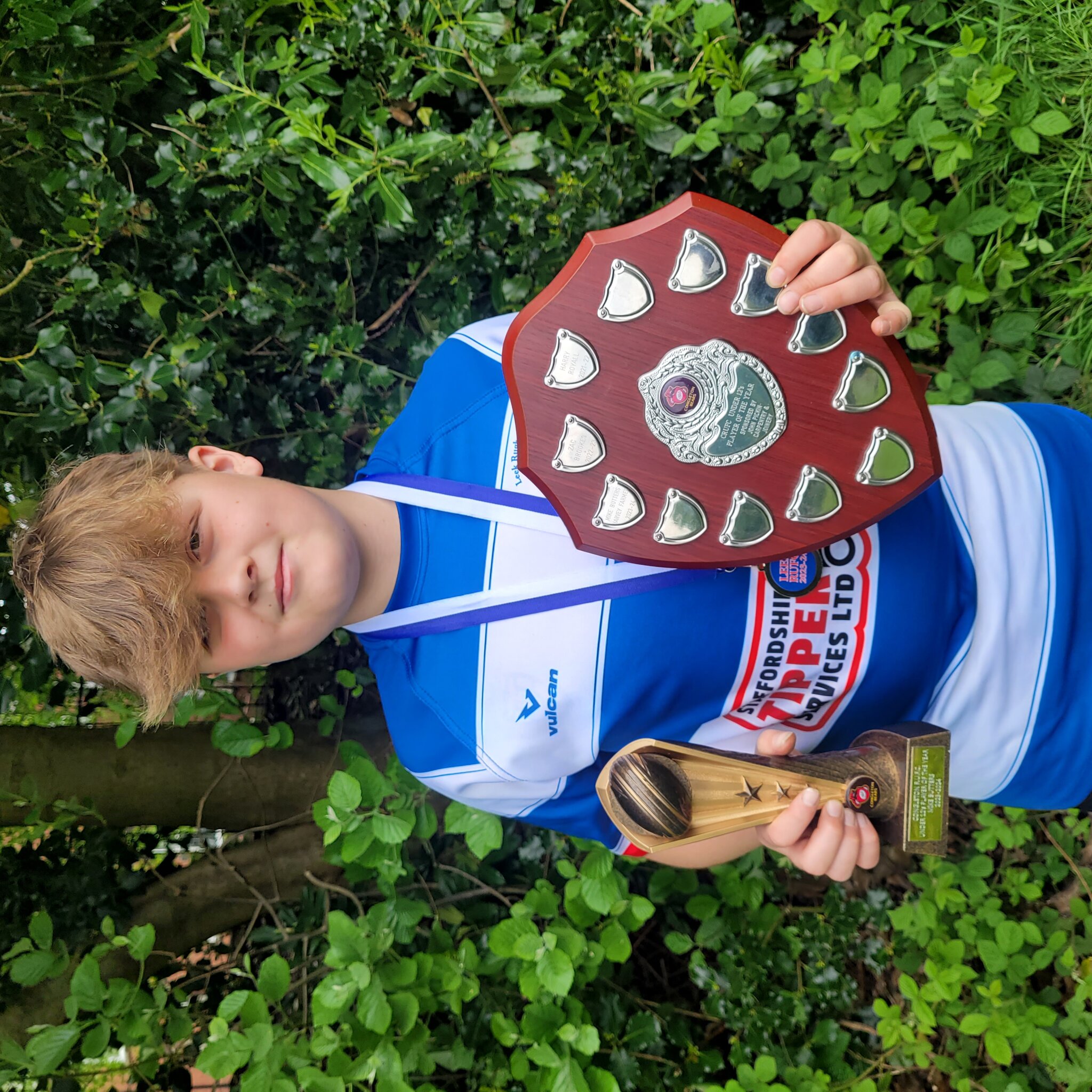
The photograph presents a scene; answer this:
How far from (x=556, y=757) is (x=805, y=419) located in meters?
0.66

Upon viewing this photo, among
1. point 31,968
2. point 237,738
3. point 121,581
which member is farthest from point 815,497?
point 31,968

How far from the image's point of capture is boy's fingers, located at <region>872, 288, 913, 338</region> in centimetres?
100

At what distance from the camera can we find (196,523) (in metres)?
1.21

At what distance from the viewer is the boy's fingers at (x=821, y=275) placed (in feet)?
3.20

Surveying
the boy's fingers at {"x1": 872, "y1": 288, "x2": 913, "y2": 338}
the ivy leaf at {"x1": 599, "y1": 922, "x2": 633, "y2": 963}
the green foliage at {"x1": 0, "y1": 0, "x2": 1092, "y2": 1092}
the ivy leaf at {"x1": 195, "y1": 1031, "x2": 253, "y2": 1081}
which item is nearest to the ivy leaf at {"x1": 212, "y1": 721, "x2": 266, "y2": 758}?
the green foliage at {"x1": 0, "y1": 0, "x2": 1092, "y2": 1092}

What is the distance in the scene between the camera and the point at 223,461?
1398 mm

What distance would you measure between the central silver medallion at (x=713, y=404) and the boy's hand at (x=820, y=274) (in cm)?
9

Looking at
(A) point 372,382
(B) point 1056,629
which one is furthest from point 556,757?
(A) point 372,382

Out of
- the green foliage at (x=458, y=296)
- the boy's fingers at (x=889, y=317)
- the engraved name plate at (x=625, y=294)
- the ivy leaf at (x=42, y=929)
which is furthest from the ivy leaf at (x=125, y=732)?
the boy's fingers at (x=889, y=317)

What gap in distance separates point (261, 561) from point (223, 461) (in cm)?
32

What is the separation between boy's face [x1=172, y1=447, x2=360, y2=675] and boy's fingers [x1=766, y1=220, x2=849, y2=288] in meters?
0.75

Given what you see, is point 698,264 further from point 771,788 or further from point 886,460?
point 771,788

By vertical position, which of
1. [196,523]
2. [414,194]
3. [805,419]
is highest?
[414,194]

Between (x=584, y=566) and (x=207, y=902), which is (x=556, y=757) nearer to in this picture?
(x=584, y=566)
